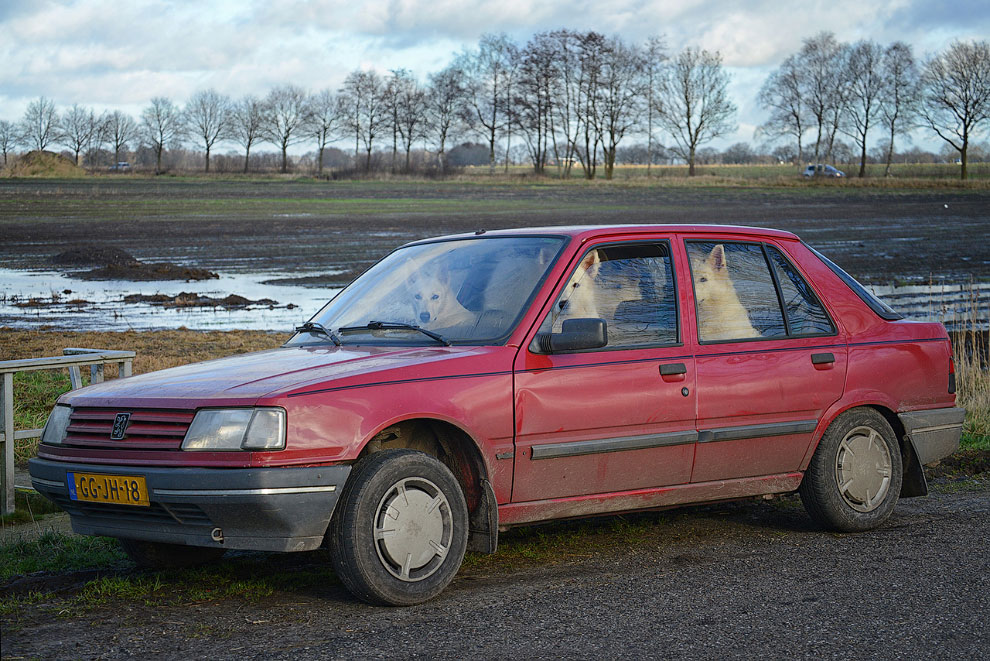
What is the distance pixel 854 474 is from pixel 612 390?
176cm

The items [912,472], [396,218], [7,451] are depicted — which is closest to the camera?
[912,472]

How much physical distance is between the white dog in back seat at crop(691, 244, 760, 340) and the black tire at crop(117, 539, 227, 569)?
8.91 ft

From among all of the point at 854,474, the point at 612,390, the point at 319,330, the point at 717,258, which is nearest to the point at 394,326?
the point at 319,330

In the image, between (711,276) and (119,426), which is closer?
(119,426)

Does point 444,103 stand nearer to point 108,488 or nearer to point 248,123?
point 248,123

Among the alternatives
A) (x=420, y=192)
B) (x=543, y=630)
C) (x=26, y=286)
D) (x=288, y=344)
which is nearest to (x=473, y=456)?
(x=543, y=630)

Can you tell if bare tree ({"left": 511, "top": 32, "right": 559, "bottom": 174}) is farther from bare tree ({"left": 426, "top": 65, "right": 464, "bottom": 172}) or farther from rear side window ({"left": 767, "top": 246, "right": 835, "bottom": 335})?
rear side window ({"left": 767, "top": 246, "right": 835, "bottom": 335})

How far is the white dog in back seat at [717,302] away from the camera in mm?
6125

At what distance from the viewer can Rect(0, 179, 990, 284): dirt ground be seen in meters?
27.8

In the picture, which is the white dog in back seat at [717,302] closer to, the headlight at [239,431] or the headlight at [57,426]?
the headlight at [239,431]

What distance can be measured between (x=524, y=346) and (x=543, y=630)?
1.38 metres

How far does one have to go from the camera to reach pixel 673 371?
5.84m

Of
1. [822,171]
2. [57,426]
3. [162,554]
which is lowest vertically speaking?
[162,554]

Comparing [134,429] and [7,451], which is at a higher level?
[134,429]
